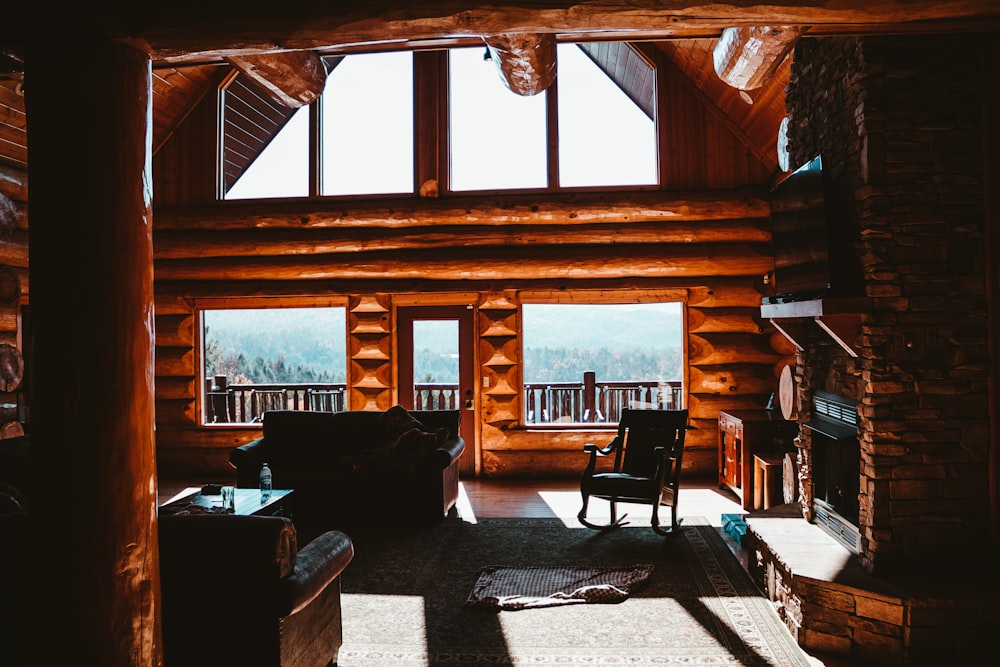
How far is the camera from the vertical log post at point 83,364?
2.74 m

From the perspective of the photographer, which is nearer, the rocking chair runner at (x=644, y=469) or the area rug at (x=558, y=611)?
the area rug at (x=558, y=611)

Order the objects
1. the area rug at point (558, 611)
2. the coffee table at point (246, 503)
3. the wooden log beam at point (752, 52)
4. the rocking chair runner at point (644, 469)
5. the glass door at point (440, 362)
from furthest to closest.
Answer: the glass door at point (440, 362), the rocking chair runner at point (644, 469), the coffee table at point (246, 503), the area rug at point (558, 611), the wooden log beam at point (752, 52)

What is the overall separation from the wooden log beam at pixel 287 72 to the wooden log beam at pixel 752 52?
7.34 feet

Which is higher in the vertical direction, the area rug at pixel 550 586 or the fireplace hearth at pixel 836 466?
the fireplace hearth at pixel 836 466

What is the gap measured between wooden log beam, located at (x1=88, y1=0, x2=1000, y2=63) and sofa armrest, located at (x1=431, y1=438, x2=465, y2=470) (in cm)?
418

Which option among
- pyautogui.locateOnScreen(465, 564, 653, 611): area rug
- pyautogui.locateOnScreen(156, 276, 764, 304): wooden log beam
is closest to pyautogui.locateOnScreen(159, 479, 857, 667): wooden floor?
pyautogui.locateOnScreen(465, 564, 653, 611): area rug

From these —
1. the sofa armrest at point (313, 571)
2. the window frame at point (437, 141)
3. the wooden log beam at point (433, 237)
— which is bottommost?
the sofa armrest at point (313, 571)

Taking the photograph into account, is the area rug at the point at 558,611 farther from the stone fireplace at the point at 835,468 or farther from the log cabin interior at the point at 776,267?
the stone fireplace at the point at 835,468

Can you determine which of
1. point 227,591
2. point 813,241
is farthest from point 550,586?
point 813,241

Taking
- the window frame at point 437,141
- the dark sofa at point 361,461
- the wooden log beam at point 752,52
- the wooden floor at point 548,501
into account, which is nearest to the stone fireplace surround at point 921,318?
the wooden log beam at point 752,52

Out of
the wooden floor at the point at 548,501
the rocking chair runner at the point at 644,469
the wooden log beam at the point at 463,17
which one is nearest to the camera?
the wooden log beam at the point at 463,17

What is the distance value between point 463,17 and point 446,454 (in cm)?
432

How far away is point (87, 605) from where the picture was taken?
2.74m

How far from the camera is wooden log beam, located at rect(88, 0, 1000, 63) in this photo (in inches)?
119
